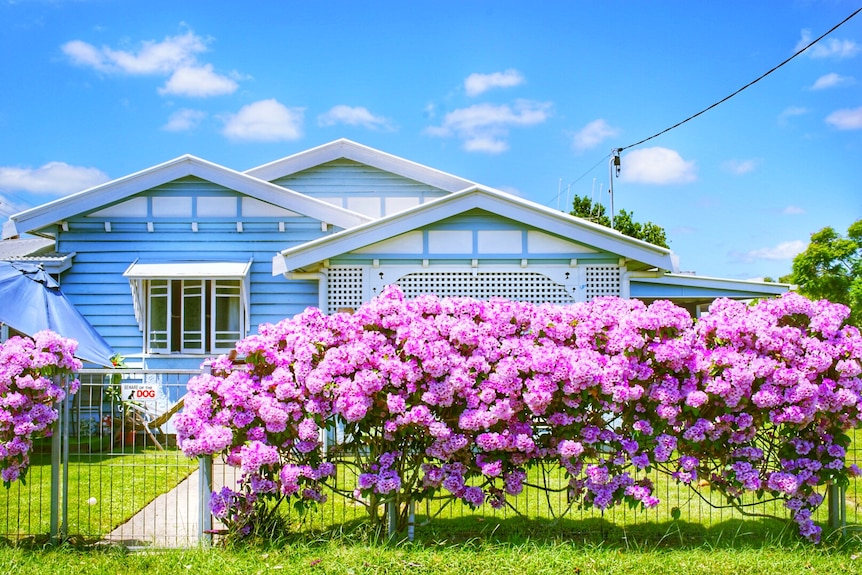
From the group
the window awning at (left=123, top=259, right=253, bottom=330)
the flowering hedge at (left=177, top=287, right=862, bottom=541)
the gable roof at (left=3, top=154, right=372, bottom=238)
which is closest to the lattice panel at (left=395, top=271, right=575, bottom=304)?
the gable roof at (left=3, top=154, right=372, bottom=238)

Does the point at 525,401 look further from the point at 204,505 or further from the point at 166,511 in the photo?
the point at 166,511

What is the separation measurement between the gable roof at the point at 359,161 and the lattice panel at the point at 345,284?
18.4ft

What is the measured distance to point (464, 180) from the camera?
15.6 metres

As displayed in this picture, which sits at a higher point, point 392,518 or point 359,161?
point 359,161

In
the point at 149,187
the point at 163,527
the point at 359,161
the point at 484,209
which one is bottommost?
the point at 163,527

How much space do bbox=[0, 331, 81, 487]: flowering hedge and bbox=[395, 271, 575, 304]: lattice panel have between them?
5.34m

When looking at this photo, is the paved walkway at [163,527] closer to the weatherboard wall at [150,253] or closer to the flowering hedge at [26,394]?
the flowering hedge at [26,394]

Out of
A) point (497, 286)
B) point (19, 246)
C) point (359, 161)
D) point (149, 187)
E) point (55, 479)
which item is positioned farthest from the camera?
point (19, 246)

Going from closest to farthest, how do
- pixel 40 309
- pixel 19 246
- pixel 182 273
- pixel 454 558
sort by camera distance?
pixel 454 558 < pixel 40 309 < pixel 182 273 < pixel 19 246

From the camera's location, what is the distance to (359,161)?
1572 cm

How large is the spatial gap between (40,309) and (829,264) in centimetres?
1768

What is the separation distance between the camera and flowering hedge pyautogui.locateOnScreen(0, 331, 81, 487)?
5715 mm

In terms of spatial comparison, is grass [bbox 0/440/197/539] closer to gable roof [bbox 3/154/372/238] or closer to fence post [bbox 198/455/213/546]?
fence post [bbox 198/455/213/546]

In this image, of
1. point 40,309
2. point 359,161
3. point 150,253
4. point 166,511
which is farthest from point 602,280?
point 40,309
